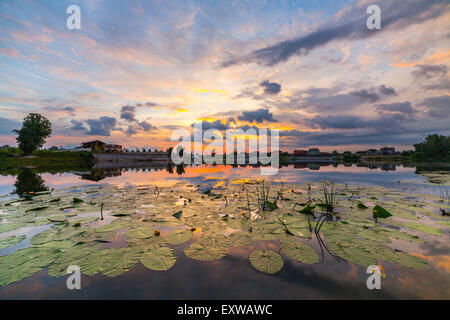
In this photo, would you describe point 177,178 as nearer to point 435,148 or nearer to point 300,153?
point 435,148

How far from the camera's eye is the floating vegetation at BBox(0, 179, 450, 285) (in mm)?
2857

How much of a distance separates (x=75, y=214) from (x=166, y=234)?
330 cm

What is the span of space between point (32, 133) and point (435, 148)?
Result: 13307 cm

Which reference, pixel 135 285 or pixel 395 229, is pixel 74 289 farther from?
pixel 395 229

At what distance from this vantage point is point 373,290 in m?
2.27

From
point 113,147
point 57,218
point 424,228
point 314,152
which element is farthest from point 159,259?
point 314,152

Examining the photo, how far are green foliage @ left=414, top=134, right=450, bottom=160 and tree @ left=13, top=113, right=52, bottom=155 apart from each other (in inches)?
5072

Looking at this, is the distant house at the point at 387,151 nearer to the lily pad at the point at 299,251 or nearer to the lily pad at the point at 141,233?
the lily pad at the point at 299,251

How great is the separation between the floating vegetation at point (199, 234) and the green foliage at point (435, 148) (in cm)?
8957

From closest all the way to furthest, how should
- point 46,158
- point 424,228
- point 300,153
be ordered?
point 424,228 → point 46,158 → point 300,153

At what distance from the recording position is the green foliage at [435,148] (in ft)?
207

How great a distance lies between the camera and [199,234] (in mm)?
4012

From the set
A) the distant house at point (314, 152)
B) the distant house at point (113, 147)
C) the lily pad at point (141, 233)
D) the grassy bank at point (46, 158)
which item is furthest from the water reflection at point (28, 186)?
the distant house at point (314, 152)
